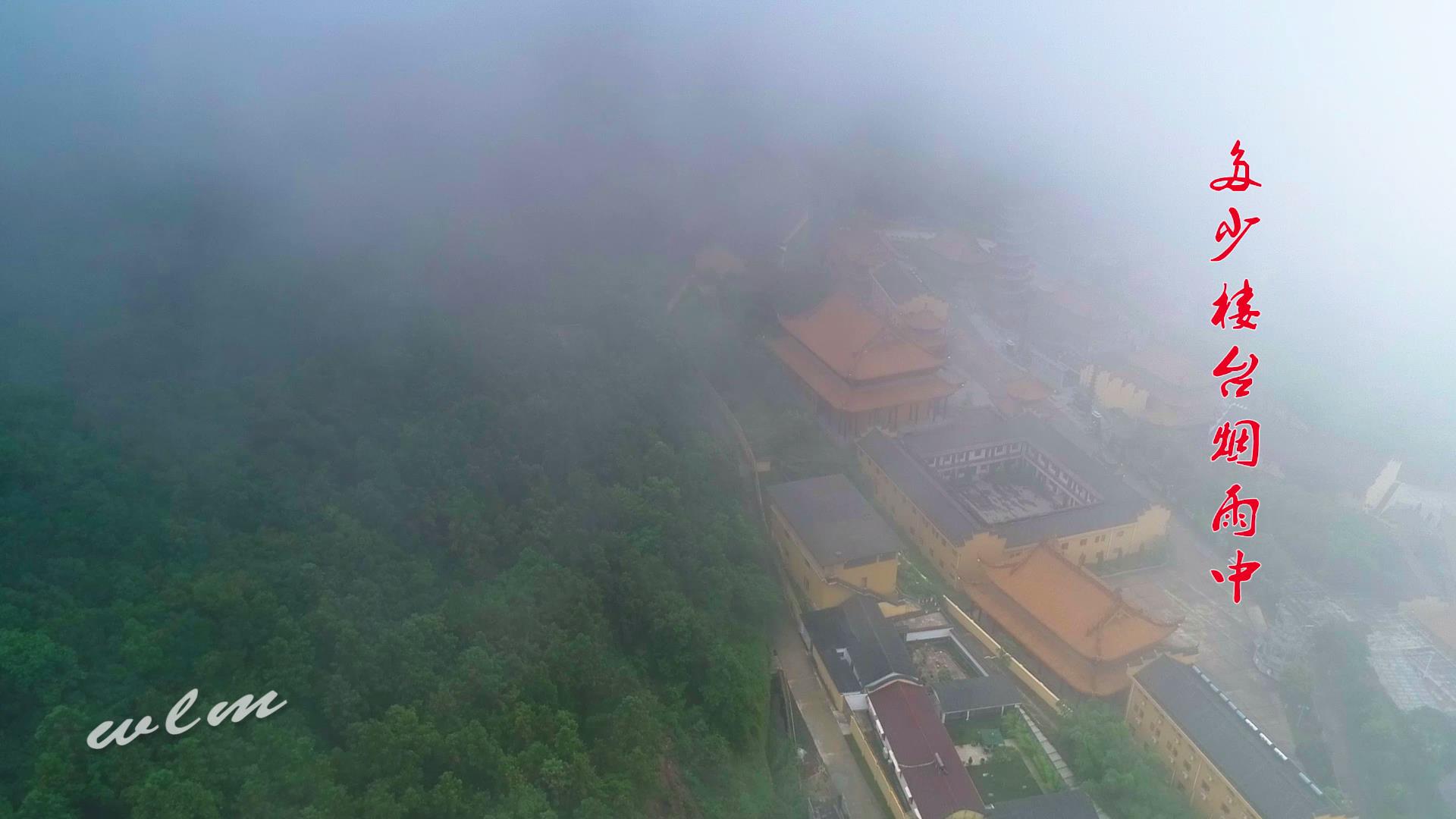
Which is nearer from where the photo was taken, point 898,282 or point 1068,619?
point 1068,619

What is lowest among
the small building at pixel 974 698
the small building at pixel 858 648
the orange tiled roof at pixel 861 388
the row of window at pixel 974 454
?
the small building at pixel 974 698

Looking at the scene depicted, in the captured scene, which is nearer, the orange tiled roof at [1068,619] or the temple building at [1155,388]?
the orange tiled roof at [1068,619]

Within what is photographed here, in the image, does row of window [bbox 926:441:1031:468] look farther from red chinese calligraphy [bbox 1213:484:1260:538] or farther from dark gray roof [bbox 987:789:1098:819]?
dark gray roof [bbox 987:789:1098:819]

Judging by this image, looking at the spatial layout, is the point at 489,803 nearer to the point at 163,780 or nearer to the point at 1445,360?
the point at 163,780

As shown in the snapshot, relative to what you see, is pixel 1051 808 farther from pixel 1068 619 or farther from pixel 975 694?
pixel 1068 619

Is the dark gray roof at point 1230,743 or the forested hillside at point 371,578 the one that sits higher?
the forested hillside at point 371,578

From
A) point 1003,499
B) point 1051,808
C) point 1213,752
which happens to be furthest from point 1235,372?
point 1051,808

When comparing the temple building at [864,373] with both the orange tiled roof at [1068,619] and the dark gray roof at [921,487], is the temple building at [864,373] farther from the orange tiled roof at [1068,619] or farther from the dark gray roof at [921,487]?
the orange tiled roof at [1068,619]

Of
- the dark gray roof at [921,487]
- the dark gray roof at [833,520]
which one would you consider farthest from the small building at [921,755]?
the dark gray roof at [921,487]
